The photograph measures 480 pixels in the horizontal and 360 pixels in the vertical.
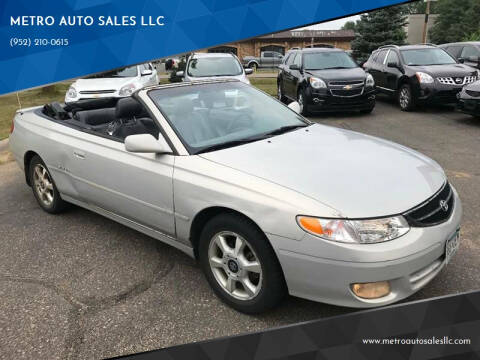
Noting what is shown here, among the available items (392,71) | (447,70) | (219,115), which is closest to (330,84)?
(392,71)

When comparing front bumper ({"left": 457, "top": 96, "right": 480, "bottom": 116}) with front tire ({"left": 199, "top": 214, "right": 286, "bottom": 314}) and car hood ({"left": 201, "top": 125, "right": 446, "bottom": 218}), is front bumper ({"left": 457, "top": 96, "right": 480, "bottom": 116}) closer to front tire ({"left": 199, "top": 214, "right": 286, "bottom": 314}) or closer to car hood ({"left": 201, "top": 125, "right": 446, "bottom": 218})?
car hood ({"left": 201, "top": 125, "right": 446, "bottom": 218})

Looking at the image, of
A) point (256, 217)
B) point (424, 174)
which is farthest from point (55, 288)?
point (424, 174)

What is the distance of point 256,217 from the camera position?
2541mm

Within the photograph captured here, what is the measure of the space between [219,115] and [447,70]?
806 cm

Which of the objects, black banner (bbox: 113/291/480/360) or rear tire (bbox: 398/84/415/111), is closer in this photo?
black banner (bbox: 113/291/480/360)

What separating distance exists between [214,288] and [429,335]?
1.92m

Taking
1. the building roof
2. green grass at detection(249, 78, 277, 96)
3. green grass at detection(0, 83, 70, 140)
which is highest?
the building roof

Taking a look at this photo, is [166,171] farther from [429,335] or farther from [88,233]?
[429,335]

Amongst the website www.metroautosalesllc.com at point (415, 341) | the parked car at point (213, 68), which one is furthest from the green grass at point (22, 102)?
the website www.metroautosalesllc.com at point (415, 341)

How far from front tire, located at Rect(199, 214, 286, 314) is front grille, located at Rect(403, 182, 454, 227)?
32.2 inches

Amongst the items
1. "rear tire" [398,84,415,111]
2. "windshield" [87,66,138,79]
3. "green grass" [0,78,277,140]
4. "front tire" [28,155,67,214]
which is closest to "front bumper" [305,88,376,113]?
"rear tire" [398,84,415,111]

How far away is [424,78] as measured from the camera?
9.69 metres

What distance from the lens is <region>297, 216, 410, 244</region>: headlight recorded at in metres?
2.33

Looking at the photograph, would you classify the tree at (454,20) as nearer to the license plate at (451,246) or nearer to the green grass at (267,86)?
the green grass at (267,86)
